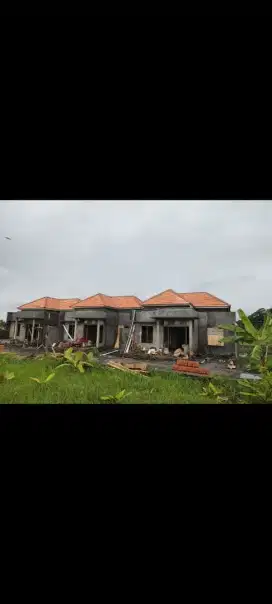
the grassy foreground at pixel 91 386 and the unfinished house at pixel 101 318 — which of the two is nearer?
the grassy foreground at pixel 91 386

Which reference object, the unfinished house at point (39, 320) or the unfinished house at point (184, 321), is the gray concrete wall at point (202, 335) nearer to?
the unfinished house at point (184, 321)

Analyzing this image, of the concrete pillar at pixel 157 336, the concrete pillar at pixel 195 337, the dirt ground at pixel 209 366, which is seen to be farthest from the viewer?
the concrete pillar at pixel 157 336

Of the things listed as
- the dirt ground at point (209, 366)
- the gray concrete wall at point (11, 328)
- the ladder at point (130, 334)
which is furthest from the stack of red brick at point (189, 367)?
the gray concrete wall at point (11, 328)

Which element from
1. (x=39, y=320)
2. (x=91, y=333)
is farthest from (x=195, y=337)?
(x=39, y=320)
